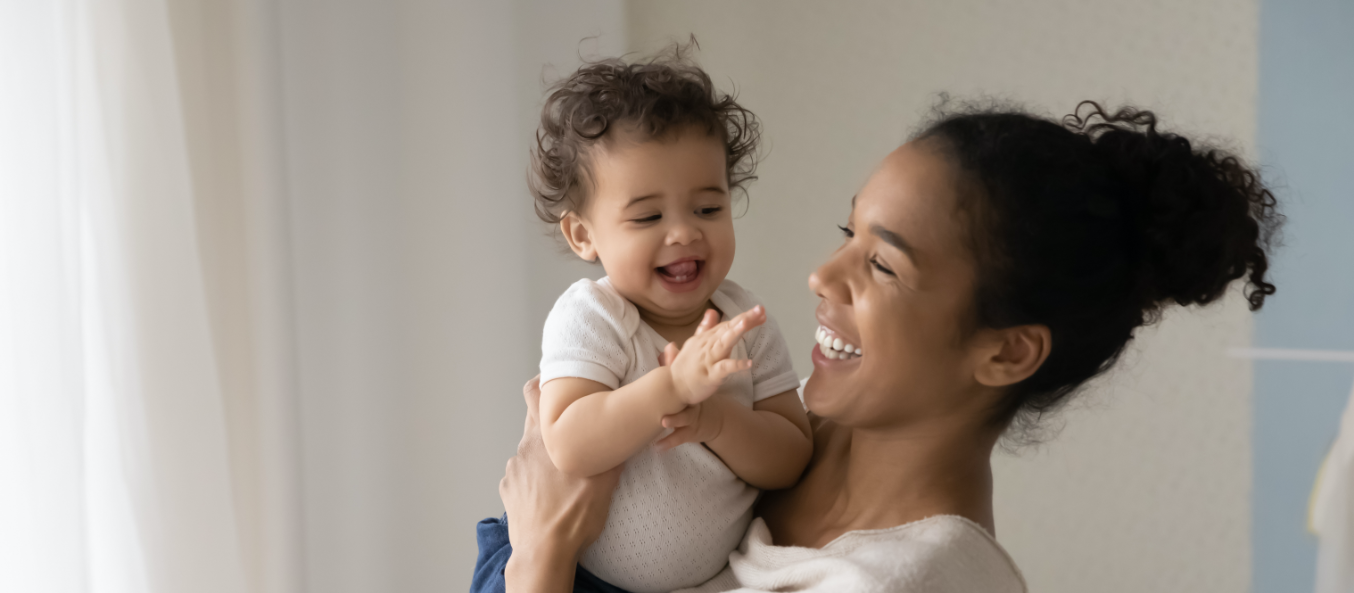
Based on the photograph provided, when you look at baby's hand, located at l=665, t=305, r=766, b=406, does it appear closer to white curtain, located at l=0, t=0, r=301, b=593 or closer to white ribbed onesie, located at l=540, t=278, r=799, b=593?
white ribbed onesie, located at l=540, t=278, r=799, b=593

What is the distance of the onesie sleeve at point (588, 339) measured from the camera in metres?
1.24

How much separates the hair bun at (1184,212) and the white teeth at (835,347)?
37cm

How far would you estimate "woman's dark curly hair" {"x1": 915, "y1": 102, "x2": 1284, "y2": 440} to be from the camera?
44.4 inches

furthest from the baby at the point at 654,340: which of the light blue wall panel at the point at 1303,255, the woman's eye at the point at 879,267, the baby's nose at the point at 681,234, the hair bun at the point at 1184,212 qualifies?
the light blue wall panel at the point at 1303,255

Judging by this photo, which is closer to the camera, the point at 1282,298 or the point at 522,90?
the point at 1282,298

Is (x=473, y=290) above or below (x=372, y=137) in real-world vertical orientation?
below

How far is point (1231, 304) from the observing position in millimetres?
2467

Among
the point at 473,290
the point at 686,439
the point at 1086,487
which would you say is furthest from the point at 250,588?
the point at 1086,487

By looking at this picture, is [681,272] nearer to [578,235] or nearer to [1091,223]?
[578,235]

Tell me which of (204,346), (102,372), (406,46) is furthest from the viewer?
(406,46)

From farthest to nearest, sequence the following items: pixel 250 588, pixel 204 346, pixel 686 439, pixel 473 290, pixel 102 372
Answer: pixel 473 290 < pixel 250 588 < pixel 204 346 < pixel 102 372 < pixel 686 439

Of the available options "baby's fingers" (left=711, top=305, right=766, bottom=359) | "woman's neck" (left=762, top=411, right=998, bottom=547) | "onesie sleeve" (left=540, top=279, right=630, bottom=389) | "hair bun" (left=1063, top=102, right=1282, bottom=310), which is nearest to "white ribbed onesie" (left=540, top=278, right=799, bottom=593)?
"onesie sleeve" (left=540, top=279, right=630, bottom=389)

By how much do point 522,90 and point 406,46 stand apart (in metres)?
0.40

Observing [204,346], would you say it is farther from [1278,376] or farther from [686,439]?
[1278,376]
